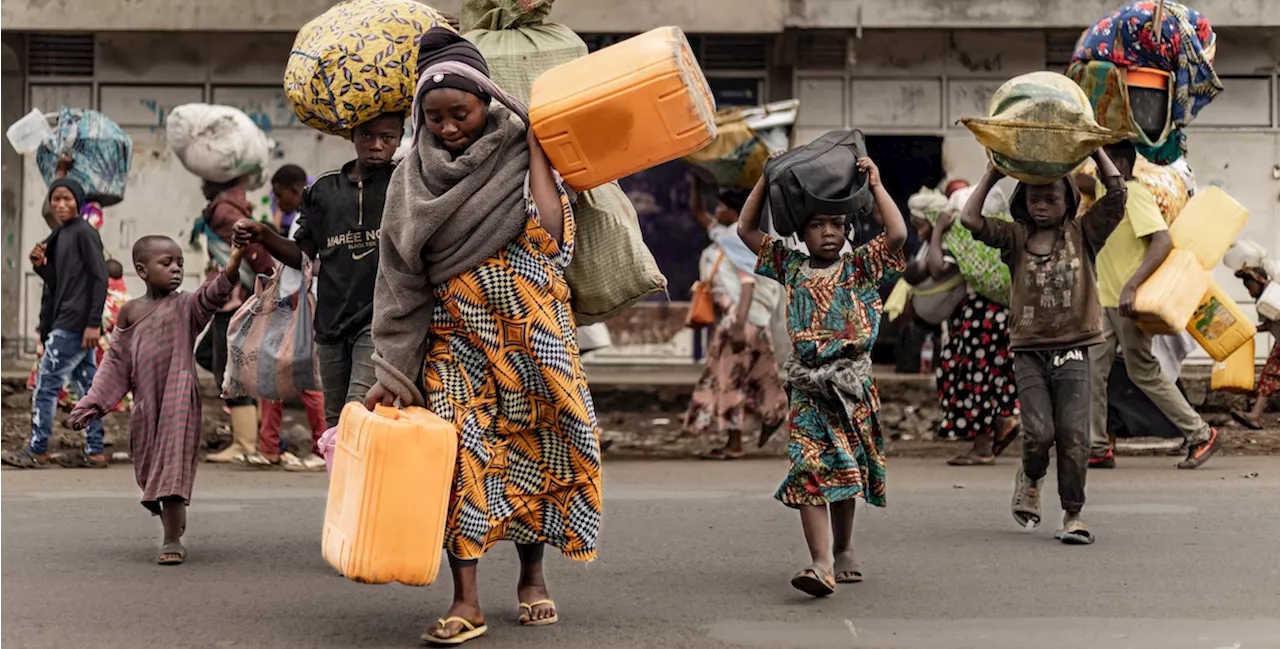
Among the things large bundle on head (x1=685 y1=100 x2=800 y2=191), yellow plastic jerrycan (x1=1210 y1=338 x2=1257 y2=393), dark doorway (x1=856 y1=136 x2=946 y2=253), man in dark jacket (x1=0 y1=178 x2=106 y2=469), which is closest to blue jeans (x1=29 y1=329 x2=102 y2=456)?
man in dark jacket (x1=0 y1=178 x2=106 y2=469)

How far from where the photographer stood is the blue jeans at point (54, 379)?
10.7m

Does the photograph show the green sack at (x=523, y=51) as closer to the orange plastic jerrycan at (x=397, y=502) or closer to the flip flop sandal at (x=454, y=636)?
the orange plastic jerrycan at (x=397, y=502)

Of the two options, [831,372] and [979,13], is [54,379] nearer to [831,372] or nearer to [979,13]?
[831,372]

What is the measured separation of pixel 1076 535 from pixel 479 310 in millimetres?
3248

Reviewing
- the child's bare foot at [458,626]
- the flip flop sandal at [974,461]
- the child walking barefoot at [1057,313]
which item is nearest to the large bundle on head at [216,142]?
the flip flop sandal at [974,461]

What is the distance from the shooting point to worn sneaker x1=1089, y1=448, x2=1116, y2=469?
10.3 m

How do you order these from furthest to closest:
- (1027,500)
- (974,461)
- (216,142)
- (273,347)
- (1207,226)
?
(974,461) < (216,142) < (1207,226) < (1027,500) < (273,347)

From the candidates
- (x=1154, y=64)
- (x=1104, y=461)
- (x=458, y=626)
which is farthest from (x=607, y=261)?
(x=1104, y=461)

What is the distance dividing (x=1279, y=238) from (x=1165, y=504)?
9.40m

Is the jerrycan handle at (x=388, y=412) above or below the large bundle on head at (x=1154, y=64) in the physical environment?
below

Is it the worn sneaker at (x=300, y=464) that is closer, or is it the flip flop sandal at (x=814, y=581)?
the flip flop sandal at (x=814, y=581)

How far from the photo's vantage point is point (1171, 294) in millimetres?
9055

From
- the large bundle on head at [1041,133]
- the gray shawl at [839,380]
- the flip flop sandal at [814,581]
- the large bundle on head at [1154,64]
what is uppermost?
the large bundle on head at [1154,64]

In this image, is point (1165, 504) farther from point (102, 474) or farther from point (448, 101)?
point (102, 474)
